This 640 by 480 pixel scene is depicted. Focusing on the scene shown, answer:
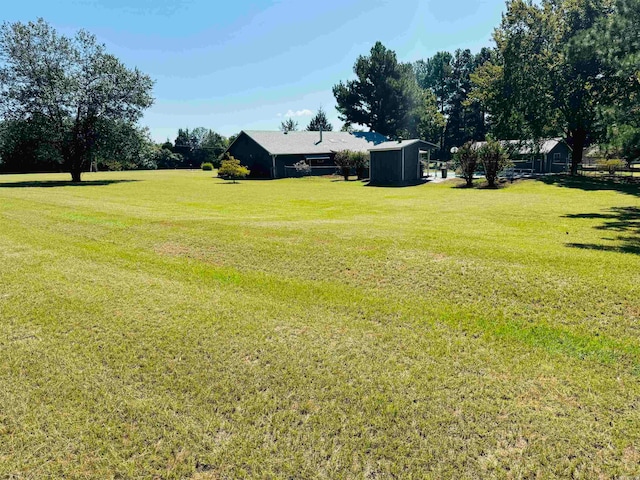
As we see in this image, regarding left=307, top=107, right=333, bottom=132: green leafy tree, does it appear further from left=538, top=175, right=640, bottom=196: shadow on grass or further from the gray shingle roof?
left=538, top=175, right=640, bottom=196: shadow on grass

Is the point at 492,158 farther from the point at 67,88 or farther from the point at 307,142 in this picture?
the point at 67,88

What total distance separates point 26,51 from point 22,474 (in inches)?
1410

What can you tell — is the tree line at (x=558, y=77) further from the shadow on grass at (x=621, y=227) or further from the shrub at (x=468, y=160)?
the shrub at (x=468, y=160)

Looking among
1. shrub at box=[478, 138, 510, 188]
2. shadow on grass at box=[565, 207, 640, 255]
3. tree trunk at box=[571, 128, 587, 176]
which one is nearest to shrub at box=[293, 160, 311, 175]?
shrub at box=[478, 138, 510, 188]

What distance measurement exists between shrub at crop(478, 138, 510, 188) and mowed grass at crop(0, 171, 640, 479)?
16502 mm

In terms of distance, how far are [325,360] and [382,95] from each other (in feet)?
175

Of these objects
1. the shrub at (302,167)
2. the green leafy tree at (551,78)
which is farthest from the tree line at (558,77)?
the shrub at (302,167)

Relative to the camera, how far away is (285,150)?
36125 mm

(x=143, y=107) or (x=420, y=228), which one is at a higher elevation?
(x=143, y=107)

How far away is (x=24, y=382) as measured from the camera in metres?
3.50

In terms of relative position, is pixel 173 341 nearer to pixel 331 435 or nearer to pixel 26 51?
pixel 331 435

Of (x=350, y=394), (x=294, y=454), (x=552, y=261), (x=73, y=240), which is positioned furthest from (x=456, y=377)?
(x=73, y=240)

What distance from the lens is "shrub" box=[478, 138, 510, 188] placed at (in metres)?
22.9

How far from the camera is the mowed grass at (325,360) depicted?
2.69 meters
